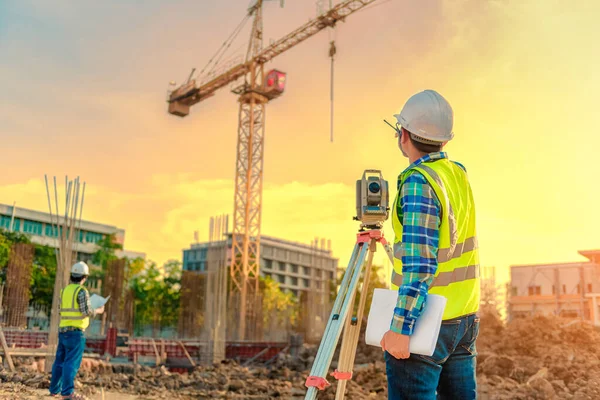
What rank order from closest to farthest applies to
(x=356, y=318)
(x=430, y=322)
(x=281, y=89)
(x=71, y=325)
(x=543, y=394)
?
(x=430, y=322)
(x=356, y=318)
(x=71, y=325)
(x=543, y=394)
(x=281, y=89)

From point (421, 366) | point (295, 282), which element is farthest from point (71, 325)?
point (295, 282)

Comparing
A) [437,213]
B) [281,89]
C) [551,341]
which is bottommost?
[551,341]

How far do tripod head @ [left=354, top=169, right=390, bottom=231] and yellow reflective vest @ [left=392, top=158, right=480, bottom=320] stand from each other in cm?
32

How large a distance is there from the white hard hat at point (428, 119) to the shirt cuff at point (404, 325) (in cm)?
59

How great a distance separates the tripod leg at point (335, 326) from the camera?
1.91 metres

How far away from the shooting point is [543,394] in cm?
633

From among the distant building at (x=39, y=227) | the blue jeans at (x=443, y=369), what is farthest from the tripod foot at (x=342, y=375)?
the distant building at (x=39, y=227)

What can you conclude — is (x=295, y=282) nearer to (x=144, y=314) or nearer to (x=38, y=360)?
(x=144, y=314)

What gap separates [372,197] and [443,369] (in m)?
0.67

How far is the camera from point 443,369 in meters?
1.79

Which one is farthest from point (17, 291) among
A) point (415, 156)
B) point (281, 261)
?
point (281, 261)

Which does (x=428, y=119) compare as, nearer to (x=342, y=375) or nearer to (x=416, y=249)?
(x=416, y=249)

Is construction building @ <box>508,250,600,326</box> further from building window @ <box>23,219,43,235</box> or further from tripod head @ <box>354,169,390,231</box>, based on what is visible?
building window @ <box>23,219,43,235</box>

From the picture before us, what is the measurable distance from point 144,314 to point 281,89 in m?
14.4
